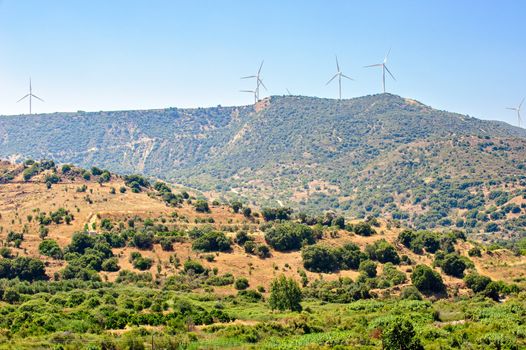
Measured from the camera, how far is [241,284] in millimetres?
88750

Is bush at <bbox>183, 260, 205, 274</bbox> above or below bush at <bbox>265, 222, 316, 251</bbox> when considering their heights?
below

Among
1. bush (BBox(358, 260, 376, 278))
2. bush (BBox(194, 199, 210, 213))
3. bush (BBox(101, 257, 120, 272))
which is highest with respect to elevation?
bush (BBox(194, 199, 210, 213))

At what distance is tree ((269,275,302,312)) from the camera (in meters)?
75.1

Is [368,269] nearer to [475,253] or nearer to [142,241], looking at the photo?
[475,253]

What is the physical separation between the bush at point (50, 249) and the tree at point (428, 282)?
167 ft

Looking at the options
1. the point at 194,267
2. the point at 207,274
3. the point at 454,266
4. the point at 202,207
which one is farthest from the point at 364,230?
the point at 194,267

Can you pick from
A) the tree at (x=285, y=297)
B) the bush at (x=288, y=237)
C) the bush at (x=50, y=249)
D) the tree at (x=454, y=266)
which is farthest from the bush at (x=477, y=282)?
the bush at (x=50, y=249)

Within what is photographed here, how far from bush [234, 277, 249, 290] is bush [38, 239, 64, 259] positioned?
27.1 m

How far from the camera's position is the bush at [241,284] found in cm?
8869

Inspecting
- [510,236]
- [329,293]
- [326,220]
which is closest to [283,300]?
[329,293]

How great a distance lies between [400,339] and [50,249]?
201 feet

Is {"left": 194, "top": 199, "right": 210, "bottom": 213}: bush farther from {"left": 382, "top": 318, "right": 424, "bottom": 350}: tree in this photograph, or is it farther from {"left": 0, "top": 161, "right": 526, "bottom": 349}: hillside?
{"left": 382, "top": 318, "right": 424, "bottom": 350}: tree

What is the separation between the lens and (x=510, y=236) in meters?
160

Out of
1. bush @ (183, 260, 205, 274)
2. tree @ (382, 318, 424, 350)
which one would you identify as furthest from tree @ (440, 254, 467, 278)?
tree @ (382, 318, 424, 350)
